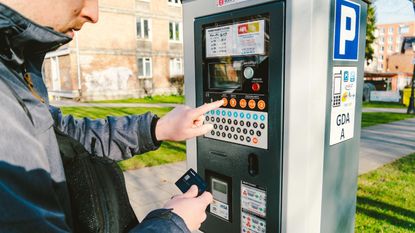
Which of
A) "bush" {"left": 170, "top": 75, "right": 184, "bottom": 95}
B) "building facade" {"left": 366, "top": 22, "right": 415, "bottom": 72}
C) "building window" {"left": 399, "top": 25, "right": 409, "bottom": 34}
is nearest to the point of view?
"bush" {"left": 170, "top": 75, "right": 184, "bottom": 95}

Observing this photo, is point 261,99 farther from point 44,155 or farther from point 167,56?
point 167,56

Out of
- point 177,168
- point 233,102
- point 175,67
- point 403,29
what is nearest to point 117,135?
point 233,102

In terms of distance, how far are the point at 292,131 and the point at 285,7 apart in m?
0.54

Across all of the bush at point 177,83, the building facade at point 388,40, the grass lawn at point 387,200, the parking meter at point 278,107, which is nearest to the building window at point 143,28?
the bush at point 177,83

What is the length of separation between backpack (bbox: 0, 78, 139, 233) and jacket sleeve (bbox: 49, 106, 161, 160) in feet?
1.51

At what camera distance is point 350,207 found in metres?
1.95

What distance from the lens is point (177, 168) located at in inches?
201

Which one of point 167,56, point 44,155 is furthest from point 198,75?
point 167,56

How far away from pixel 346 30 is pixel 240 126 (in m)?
0.70

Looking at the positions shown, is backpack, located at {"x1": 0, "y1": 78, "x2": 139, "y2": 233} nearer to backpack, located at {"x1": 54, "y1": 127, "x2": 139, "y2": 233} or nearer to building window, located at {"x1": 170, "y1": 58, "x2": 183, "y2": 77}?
backpack, located at {"x1": 54, "y1": 127, "x2": 139, "y2": 233}

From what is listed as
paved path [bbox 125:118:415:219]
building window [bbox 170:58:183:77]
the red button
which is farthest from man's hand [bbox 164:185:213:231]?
building window [bbox 170:58:183:77]

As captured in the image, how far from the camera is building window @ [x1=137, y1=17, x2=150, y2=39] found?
19.0 meters

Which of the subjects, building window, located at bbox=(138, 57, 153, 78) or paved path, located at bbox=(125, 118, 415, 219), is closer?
paved path, located at bbox=(125, 118, 415, 219)

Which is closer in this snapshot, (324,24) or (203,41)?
(324,24)
